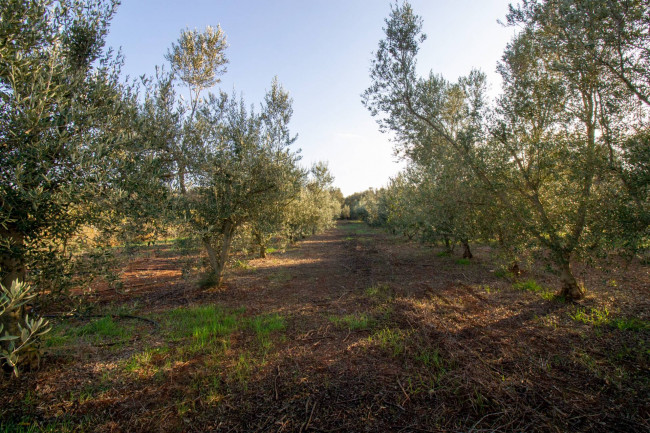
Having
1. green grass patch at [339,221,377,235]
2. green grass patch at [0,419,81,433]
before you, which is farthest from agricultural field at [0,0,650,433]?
green grass patch at [339,221,377,235]

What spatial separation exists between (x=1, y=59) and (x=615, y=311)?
54.3ft

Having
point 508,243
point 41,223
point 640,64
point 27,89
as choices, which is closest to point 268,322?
point 41,223

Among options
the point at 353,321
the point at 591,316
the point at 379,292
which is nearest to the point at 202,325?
the point at 353,321

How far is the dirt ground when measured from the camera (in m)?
4.69

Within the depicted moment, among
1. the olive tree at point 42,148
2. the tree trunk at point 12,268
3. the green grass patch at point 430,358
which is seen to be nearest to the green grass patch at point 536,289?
the green grass patch at point 430,358

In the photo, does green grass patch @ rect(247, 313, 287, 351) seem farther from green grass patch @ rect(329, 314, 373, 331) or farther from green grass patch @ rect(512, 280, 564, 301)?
green grass patch @ rect(512, 280, 564, 301)

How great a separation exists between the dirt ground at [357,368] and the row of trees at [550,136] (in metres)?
Result: 2.66

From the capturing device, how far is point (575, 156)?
28.3 feet

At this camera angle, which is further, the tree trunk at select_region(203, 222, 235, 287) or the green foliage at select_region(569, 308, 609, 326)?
the tree trunk at select_region(203, 222, 235, 287)

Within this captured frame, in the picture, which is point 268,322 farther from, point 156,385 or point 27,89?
point 27,89

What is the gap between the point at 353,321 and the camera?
9.15 meters

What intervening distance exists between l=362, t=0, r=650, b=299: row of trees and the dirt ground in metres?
2.66

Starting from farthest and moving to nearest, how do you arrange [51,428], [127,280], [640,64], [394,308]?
1. [127,280]
2. [394,308]
3. [640,64]
4. [51,428]

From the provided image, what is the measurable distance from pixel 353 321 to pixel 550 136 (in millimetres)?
9311
